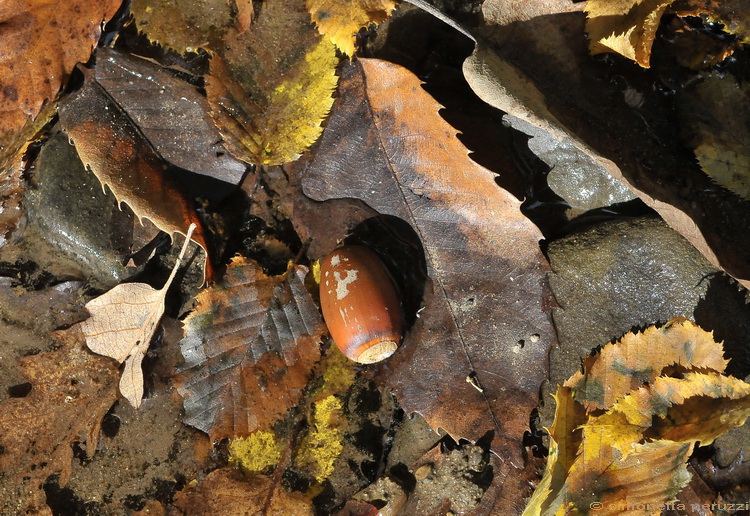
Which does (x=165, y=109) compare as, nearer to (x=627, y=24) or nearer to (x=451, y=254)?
(x=451, y=254)

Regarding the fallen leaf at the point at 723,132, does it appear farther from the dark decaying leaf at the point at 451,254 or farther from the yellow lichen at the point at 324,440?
the yellow lichen at the point at 324,440

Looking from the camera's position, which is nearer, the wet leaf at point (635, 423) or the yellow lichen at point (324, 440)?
the wet leaf at point (635, 423)

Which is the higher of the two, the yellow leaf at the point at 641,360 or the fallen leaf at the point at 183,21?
the fallen leaf at the point at 183,21

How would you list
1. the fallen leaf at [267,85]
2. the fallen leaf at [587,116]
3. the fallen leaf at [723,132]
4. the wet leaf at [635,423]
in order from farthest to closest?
the fallen leaf at [267,85], the fallen leaf at [723,132], the wet leaf at [635,423], the fallen leaf at [587,116]

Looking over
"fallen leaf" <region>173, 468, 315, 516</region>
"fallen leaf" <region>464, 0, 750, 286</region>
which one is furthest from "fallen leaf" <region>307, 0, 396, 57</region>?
"fallen leaf" <region>173, 468, 315, 516</region>

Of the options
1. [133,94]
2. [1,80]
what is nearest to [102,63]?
[133,94]

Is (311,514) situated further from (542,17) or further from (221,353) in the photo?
(542,17)

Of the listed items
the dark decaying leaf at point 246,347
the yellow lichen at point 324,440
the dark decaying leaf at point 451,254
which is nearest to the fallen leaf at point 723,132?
the dark decaying leaf at point 451,254

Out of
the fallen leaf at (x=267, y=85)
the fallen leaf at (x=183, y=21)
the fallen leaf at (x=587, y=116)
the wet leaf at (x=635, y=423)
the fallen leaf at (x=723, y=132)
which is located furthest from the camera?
the fallen leaf at (x=183, y=21)
